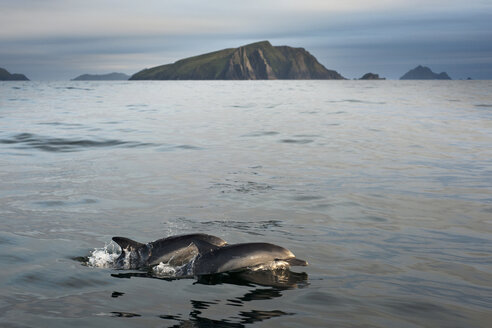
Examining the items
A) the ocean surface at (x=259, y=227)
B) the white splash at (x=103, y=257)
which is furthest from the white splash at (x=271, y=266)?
the white splash at (x=103, y=257)

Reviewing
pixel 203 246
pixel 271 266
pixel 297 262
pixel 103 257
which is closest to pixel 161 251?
pixel 203 246

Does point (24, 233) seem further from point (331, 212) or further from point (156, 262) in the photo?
point (331, 212)

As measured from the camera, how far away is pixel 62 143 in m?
29.7

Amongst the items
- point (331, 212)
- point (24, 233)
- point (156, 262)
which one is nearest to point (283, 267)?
point (156, 262)

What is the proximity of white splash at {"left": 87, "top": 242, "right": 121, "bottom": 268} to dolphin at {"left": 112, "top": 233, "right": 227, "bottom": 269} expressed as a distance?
0.22 m

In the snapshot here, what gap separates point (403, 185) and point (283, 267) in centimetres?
907

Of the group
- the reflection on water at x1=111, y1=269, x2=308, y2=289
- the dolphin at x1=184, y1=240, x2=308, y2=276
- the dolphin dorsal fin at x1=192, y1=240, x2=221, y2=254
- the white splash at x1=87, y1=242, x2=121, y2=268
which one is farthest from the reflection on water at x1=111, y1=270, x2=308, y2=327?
the white splash at x1=87, y1=242, x2=121, y2=268

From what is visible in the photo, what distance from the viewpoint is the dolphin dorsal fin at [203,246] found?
9.31 m

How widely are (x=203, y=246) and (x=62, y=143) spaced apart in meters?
22.8

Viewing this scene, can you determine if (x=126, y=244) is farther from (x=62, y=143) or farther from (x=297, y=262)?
(x=62, y=143)

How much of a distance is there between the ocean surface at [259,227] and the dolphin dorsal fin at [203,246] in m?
0.67

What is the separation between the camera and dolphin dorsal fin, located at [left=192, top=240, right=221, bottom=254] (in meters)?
9.31

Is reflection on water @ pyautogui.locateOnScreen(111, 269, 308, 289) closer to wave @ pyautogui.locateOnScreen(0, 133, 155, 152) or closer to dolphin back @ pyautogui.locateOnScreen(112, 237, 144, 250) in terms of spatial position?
dolphin back @ pyautogui.locateOnScreen(112, 237, 144, 250)

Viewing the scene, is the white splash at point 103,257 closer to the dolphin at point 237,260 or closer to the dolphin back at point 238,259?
the dolphin at point 237,260
